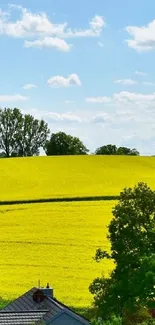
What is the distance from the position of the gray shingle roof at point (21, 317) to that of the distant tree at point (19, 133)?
368 feet

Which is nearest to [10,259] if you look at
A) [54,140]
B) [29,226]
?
[29,226]

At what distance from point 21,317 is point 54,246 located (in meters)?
23.2

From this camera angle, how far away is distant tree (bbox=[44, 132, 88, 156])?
459 feet

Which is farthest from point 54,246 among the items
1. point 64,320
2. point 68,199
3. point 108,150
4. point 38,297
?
point 108,150

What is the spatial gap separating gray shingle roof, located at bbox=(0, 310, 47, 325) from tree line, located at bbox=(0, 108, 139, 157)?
4378 inches

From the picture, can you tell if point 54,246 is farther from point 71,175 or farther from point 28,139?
point 28,139

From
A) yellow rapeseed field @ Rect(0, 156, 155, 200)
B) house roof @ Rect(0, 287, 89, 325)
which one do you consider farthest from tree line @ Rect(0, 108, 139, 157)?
house roof @ Rect(0, 287, 89, 325)

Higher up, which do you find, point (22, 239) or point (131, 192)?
point (131, 192)

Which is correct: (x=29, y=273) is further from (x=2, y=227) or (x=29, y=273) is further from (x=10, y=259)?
(x=2, y=227)

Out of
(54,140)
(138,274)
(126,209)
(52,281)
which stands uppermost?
(54,140)

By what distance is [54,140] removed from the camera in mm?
141500

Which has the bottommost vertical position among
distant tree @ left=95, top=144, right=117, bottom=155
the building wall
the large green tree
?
the building wall

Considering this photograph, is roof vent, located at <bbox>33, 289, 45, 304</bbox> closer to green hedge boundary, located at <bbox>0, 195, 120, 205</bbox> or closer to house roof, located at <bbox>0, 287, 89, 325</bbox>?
house roof, located at <bbox>0, 287, 89, 325</bbox>

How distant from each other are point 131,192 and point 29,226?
2755 centimetres
